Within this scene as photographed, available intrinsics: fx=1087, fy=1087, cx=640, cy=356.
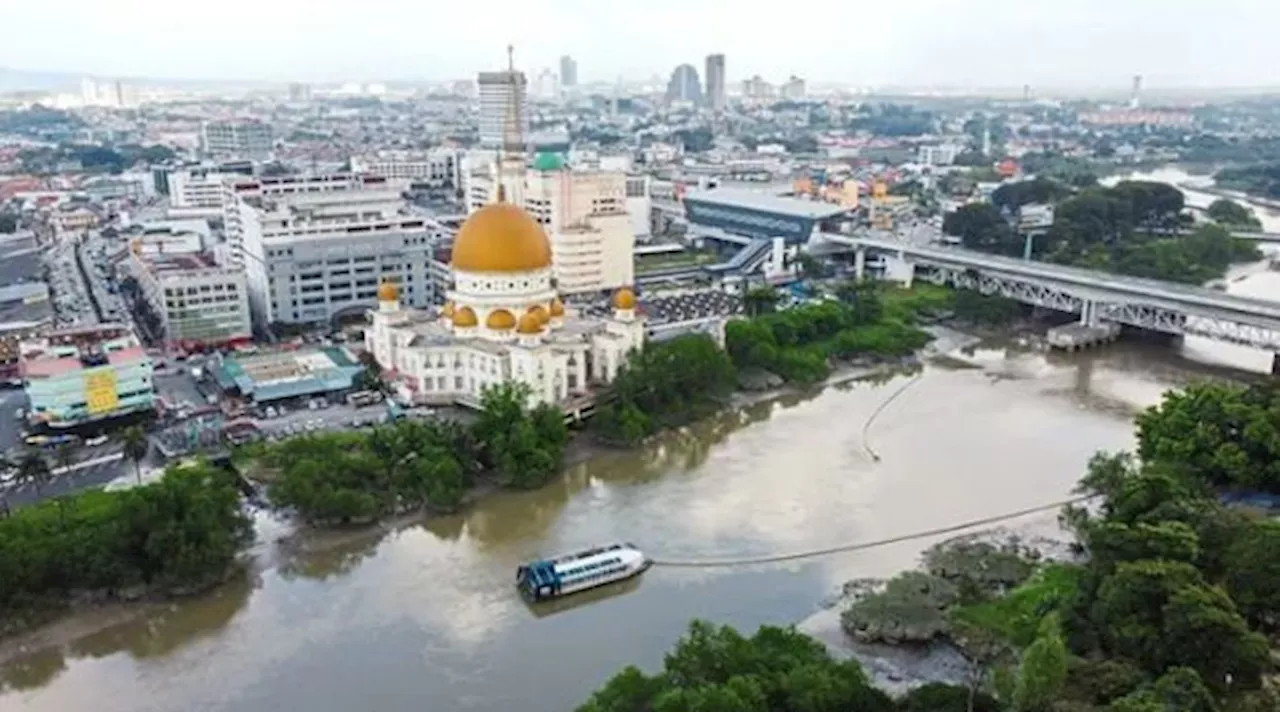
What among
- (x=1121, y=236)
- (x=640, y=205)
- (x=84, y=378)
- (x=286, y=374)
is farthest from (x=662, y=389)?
(x=1121, y=236)

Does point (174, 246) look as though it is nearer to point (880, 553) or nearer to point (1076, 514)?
point (880, 553)

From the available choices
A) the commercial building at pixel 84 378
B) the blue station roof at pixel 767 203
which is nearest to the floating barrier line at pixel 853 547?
the commercial building at pixel 84 378

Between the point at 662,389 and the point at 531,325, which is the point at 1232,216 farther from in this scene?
the point at 531,325

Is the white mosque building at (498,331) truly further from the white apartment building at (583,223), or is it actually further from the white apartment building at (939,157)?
the white apartment building at (939,157)

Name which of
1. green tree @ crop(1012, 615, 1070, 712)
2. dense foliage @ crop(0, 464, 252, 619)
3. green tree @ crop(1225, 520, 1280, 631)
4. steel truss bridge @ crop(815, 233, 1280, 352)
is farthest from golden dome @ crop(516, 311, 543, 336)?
steel truss bridge @ crop(815, 233, 1280, 352)

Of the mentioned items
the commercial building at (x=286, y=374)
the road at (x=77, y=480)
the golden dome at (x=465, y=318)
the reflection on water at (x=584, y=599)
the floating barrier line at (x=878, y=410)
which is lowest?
the reflection on water at (x=584, y=599)

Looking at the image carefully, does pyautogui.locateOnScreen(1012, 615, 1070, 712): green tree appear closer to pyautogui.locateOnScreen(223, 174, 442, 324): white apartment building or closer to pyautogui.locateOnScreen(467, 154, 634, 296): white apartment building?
pyautogui.locateOnScreen(223, 174, 442, 324): white apartment building
